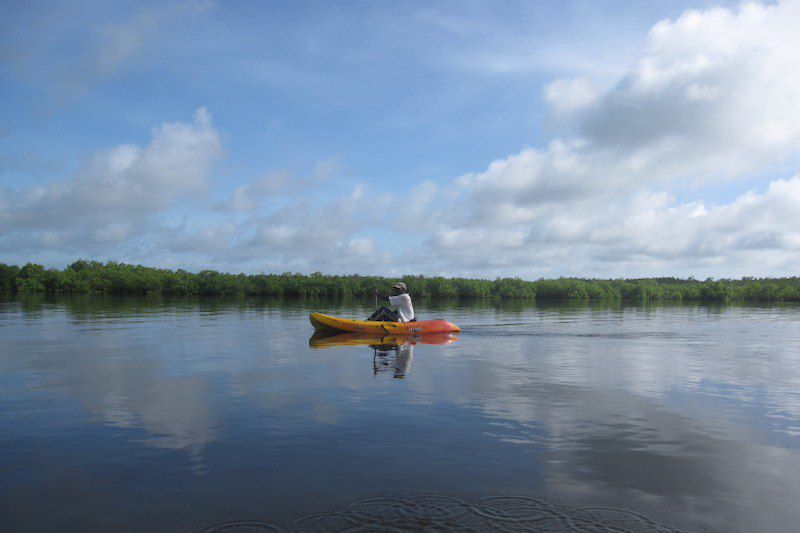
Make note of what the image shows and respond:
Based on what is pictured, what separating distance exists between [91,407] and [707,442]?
9065mm

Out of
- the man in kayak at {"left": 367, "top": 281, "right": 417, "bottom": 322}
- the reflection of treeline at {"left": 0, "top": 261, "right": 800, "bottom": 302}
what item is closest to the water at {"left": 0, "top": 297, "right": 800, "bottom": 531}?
the man in kayak at {"left": 367, "top": 281, "right": 417, "bottom": 322}

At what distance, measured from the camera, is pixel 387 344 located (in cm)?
1886

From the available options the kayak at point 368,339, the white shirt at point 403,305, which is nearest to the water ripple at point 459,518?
the kayak at point 368,339

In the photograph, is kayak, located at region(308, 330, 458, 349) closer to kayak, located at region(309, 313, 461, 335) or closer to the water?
kayak, located at region(309, 313, 461, 335)

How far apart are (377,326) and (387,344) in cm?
168

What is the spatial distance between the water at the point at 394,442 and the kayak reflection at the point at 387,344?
0.21m

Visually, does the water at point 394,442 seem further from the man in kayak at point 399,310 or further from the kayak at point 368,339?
the man in kayak at point 399,310

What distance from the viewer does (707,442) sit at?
766 cm

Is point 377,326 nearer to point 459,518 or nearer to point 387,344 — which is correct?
point 387,344

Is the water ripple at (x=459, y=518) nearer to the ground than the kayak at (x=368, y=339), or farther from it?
nearer to the ground

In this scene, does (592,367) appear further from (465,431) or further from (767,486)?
(767,486)

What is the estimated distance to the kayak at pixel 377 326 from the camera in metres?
20.5

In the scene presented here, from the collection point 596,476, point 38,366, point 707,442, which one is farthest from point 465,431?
point 38,366

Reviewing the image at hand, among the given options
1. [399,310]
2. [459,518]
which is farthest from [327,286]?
[459,518]
